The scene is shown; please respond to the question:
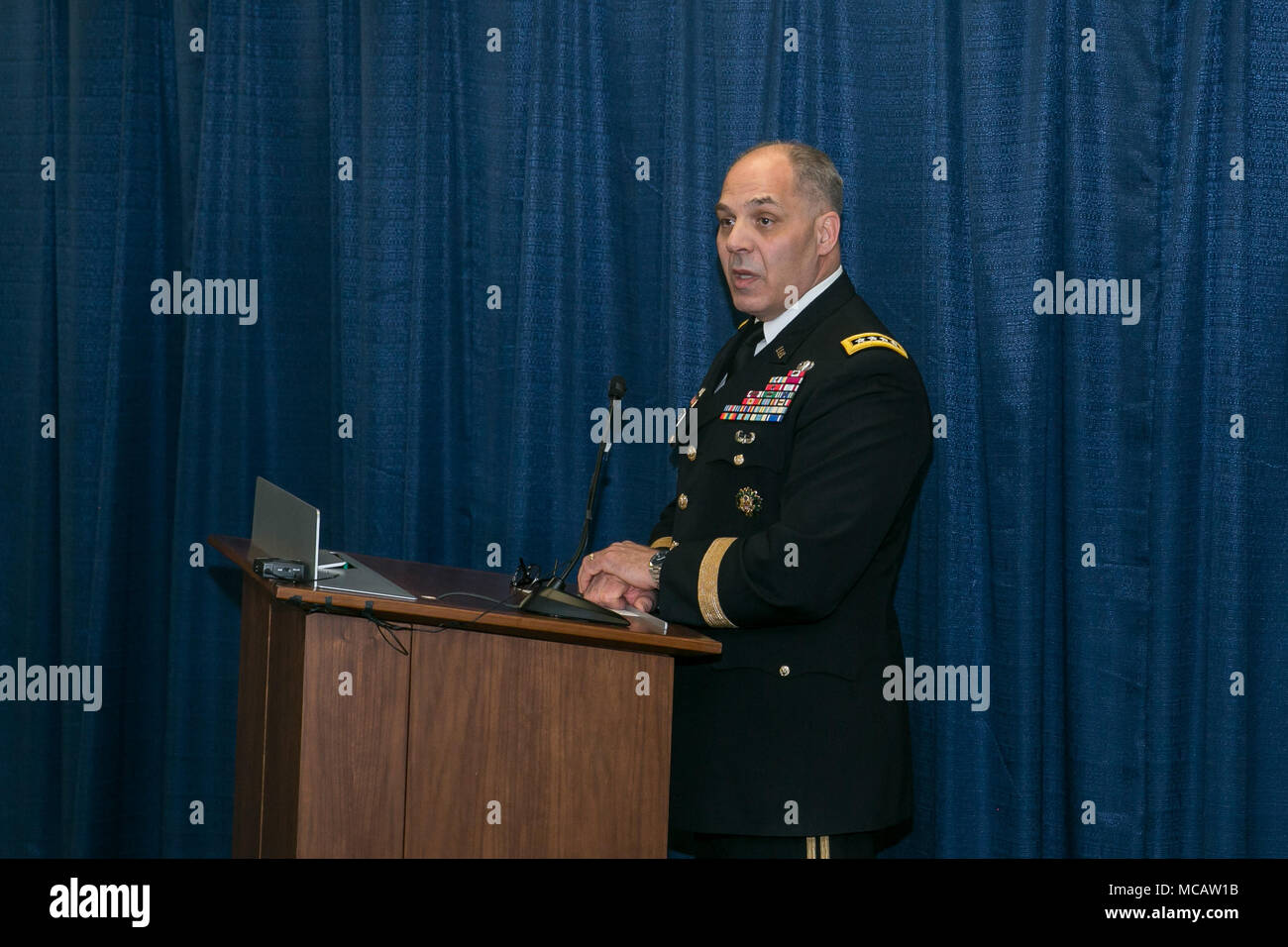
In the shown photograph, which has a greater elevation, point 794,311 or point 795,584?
point 794,311

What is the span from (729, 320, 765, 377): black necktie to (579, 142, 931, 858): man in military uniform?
10cm

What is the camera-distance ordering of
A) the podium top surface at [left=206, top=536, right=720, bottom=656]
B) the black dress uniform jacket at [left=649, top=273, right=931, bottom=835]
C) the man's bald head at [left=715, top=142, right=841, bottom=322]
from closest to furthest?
the podium top surface at [left=206, top=536, right=720, bottom=656] → the black dress uniform jacket at [left=649, top=273, right=931, bottom=835] → the man's bald head at [left=715, top=142, right=841, bottom=322]

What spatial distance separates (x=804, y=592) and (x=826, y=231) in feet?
2.40

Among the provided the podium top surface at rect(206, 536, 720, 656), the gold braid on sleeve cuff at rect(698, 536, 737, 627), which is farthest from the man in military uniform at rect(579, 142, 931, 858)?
the podium top surface at rect(206, 536, 720, 656)

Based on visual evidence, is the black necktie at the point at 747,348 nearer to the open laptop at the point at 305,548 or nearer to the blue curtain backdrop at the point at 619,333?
the blue curtain backdrop at the point at 619,333

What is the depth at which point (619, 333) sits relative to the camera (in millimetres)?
2891

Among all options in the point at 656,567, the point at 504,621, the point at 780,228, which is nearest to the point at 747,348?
the point at 780,228

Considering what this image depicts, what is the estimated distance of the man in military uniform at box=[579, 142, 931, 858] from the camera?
186 cm

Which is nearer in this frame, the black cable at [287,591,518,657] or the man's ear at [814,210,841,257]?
the black cable at [287,591,518,657]

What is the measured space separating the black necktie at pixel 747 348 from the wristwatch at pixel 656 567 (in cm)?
44

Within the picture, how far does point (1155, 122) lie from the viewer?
8.28 feet

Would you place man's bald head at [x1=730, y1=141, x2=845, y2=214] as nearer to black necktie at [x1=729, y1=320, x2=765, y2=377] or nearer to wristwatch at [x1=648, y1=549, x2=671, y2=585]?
black necktie at [x1=729, y1=320, x2=765, y2=377]

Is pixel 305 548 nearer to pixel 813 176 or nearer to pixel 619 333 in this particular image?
pixel 813 176

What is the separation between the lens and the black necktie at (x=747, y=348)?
7.38 ft
